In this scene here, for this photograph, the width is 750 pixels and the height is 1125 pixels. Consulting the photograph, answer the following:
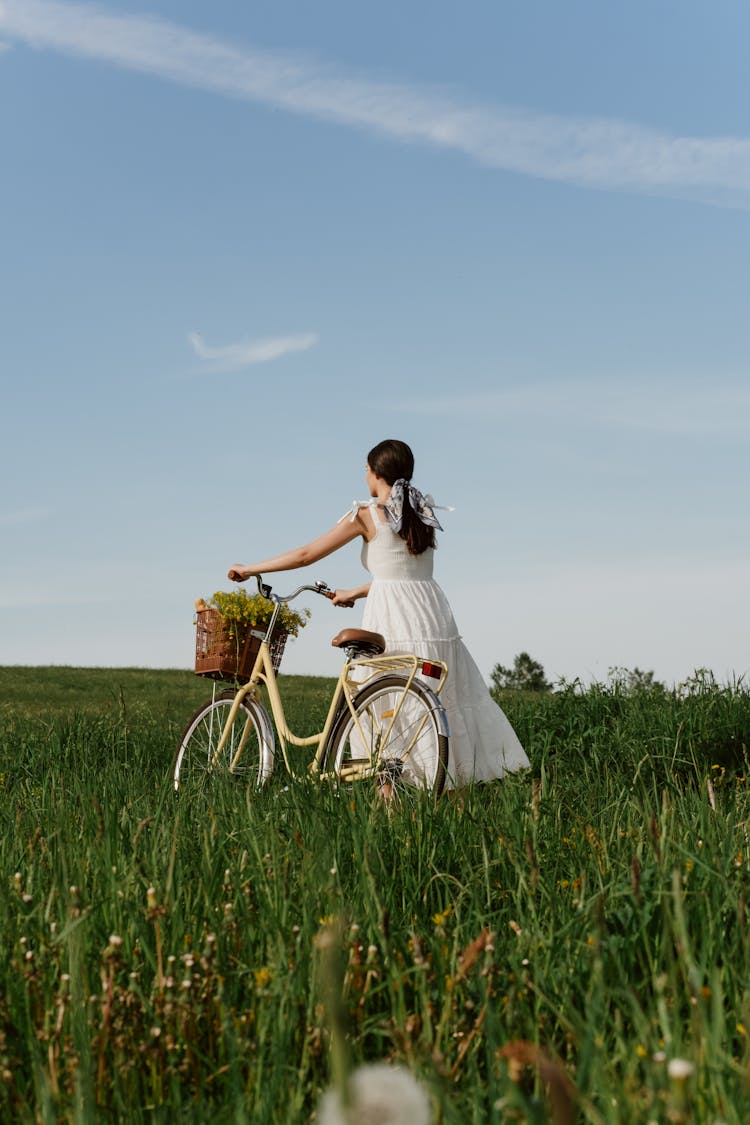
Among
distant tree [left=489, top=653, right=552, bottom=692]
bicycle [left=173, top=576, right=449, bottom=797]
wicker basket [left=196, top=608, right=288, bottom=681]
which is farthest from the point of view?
distant tree [left=489, top=653, right=552, bottom=692]

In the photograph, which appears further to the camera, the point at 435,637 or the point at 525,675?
the point at 525,675

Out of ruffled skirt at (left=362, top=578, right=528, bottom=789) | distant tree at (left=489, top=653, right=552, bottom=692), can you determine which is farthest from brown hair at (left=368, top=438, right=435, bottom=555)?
distant tree at (left=489, top=653, right=552, bottom=692)

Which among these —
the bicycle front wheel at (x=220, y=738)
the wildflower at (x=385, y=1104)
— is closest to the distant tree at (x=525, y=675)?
the bicycle front wheel at (x=220, y=738)

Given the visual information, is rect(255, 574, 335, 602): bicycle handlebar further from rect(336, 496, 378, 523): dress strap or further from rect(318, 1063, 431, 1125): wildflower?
→ rect(318, 1063, 431, 1125): wildflower

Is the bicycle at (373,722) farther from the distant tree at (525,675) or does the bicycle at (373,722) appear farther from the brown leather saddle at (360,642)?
the distant tree at (525,675)

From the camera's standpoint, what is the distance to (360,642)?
6.38 meters

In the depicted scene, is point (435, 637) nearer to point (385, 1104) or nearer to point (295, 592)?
point (295, 592)

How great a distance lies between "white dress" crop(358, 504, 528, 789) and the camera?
7.16m

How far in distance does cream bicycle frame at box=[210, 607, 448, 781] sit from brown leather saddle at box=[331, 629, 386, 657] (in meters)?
0.07

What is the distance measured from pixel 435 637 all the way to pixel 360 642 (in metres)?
0.95

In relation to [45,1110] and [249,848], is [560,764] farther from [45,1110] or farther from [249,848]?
[45,1110]

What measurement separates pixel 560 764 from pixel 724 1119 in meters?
6.57

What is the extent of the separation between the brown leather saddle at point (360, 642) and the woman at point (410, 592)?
0.62 meters

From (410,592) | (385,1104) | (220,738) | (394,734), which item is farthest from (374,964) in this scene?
(220,738)
